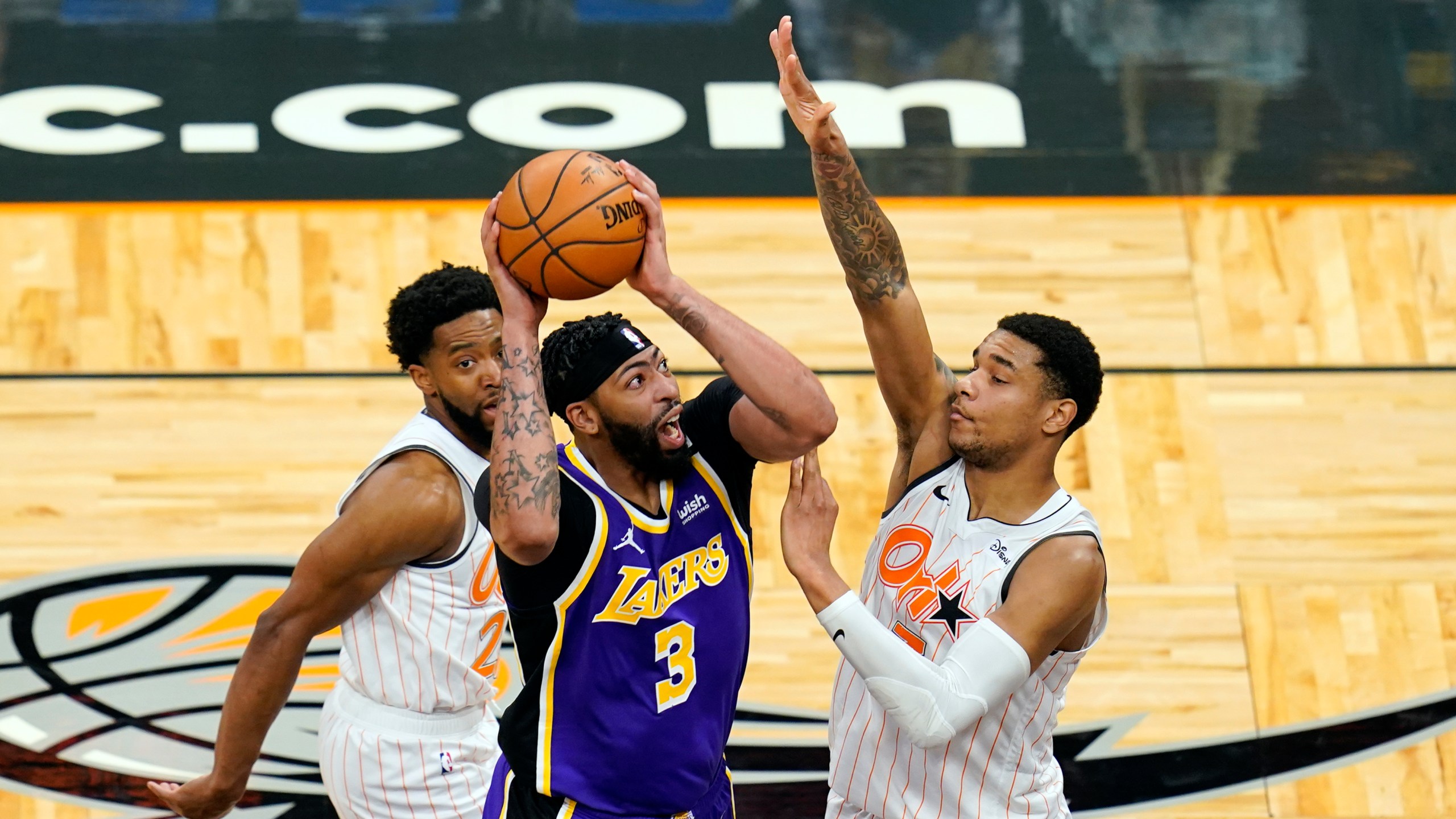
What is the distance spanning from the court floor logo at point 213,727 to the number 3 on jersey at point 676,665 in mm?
2024

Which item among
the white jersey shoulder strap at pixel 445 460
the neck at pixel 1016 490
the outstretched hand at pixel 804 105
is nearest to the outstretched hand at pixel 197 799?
the white jersey shoulder strap at pixel 445 460

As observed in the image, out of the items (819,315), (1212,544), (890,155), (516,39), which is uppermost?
(516,39)

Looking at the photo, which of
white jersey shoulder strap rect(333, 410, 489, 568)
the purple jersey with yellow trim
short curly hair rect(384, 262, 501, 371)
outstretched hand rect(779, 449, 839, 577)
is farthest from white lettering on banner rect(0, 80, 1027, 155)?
the purple jersey with yellow trim

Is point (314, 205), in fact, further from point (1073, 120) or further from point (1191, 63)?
point (1191, 63)

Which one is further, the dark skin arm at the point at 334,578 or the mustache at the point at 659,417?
the dark skin arm at the point at 334,578

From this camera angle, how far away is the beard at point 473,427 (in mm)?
3662

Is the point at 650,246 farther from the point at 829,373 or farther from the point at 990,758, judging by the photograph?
the point at 829,373

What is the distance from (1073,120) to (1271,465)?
1.71 meters

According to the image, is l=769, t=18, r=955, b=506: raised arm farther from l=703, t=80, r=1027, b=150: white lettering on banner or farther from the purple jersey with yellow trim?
l=703, t=80, r=1027, b=150: white lettering on banner

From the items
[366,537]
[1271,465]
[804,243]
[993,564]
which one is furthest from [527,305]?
[1271,465]

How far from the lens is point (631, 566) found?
3039 mm

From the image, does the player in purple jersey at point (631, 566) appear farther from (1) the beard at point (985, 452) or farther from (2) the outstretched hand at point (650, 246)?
(1) the beard at point (985, 452)

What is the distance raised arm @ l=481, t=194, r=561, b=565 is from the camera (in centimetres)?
284

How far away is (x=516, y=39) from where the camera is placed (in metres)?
6.69
